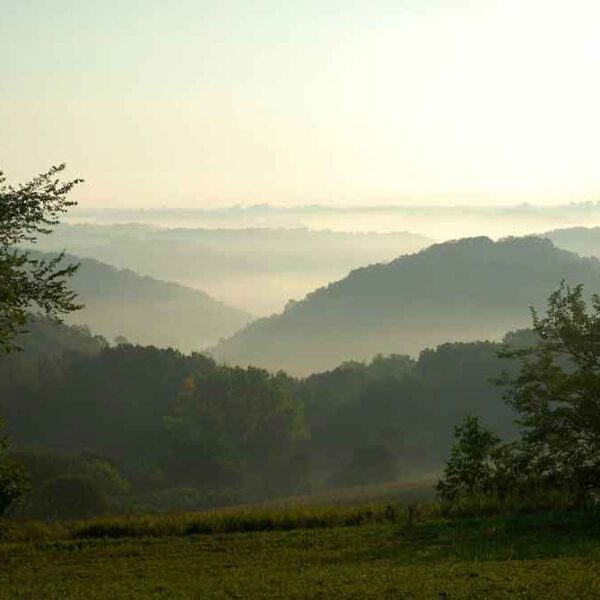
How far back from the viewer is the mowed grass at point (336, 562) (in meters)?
15.8

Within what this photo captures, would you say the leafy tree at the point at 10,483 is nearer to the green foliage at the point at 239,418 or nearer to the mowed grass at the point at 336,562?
the mowed grass at the point at 336,562

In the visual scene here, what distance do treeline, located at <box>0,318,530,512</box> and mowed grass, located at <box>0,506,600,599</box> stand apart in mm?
91654

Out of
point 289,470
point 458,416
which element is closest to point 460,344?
point 458,416

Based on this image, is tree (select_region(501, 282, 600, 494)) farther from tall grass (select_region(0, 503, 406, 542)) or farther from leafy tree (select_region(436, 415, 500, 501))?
tall grass (select_region(0, 503, 406, 542))

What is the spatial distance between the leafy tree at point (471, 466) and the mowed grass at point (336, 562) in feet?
15.5

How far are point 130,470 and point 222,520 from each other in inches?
3890

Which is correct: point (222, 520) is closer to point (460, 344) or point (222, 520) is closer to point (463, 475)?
point (463, 475)

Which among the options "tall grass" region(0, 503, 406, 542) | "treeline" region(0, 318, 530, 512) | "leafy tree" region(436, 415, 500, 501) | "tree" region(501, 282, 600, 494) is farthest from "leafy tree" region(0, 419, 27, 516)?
"treeline" region(0, 318, 530, 512)

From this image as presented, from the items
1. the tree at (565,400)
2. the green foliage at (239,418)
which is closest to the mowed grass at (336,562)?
the tree at (565,400)

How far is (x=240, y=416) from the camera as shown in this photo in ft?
427

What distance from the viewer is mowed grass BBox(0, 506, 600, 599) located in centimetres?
1576

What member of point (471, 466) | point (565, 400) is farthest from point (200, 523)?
point (565, 400)

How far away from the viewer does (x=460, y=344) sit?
150 meters

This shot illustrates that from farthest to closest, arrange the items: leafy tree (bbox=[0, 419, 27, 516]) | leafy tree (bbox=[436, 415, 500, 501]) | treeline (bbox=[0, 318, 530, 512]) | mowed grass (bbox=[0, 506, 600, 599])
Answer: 1. treeline (bbox=[0, 318, 530, 512])
2. leafy tree (bbox=[436, 415, 500, 501])
3. leafy tree (bbox=[0, 419, 27, 516])
4. mowed grass (bbox=[0, 506, 600, 599])
